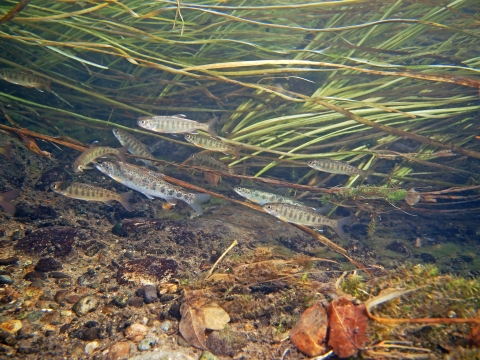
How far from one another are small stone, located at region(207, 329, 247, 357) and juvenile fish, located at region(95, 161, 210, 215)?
3.00 metres

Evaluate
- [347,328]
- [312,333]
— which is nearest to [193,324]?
[312,333]

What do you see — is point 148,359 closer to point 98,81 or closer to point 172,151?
point 172,151

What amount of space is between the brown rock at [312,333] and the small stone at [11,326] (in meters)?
2.93

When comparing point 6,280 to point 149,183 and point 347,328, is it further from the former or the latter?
point 347,328

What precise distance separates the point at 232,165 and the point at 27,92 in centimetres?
739

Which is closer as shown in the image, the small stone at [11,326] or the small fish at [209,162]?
the small stone at [11,326]

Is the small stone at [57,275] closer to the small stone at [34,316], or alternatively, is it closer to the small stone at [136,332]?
the small stone at [34,316]

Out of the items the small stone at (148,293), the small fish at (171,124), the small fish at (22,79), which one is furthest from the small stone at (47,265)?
the small fish at (22,79)

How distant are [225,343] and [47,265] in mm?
2785

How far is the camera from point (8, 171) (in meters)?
5.51

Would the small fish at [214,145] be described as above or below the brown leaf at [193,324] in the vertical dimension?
above

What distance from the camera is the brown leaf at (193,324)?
9.02 feet

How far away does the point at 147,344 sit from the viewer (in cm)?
274

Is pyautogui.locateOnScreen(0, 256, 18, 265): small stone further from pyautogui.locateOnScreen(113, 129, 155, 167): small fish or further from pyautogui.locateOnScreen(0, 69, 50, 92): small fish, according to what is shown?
pyautogui.locateOnScreen(0, 69, 50, 92): small fish
